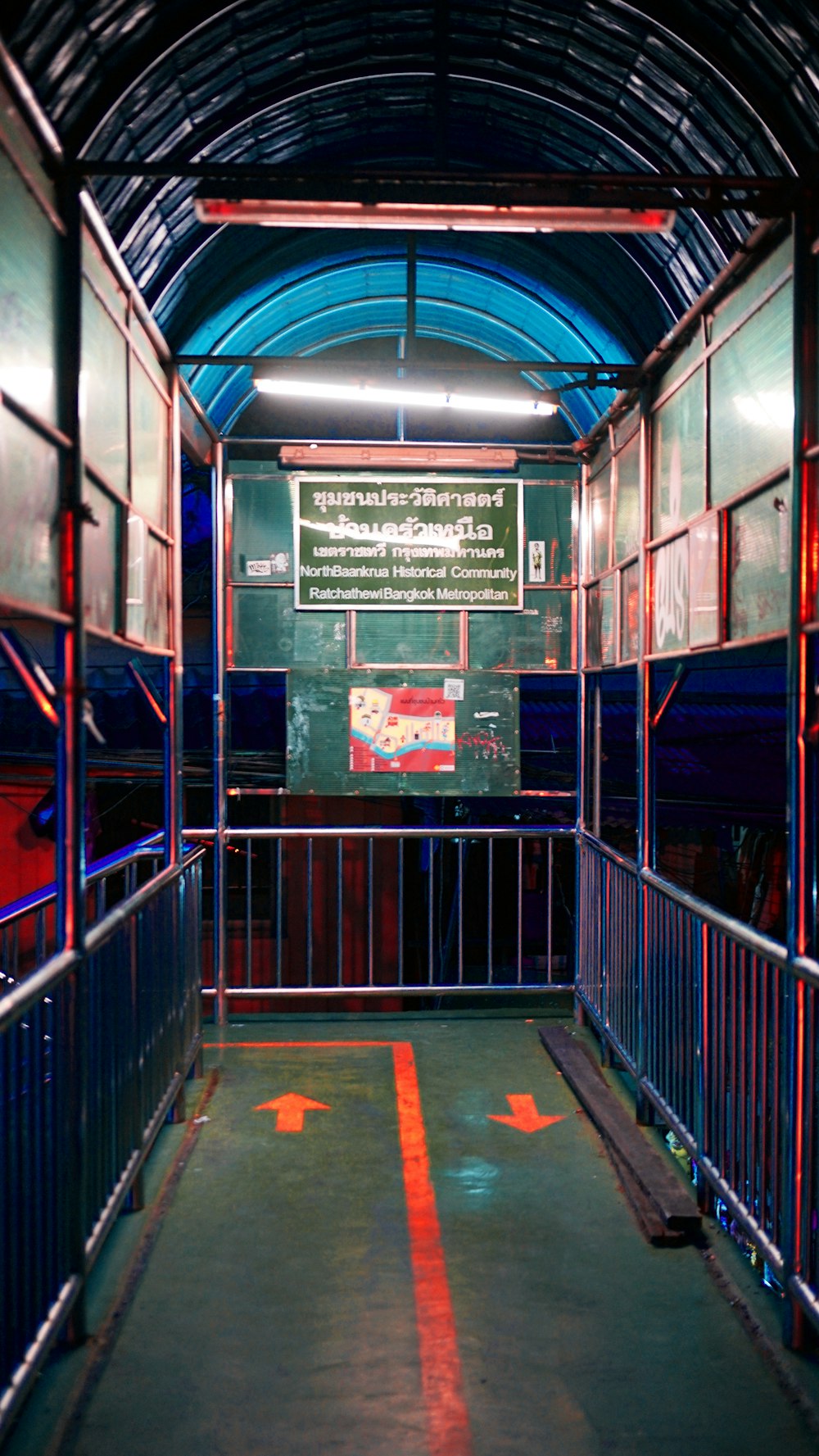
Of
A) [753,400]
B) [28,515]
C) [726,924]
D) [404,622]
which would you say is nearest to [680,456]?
[753,400]

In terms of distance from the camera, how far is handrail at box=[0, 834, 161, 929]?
15.3 ft

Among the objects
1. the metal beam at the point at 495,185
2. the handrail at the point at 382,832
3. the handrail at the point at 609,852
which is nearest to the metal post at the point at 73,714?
the metal beam at the point at 495,185

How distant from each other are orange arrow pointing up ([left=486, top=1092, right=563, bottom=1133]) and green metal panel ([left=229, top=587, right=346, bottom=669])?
3456mm

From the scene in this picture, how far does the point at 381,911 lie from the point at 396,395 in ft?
21.2

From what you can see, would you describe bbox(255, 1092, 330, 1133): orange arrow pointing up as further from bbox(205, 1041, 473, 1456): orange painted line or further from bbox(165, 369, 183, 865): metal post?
bbox(165, 369, 183, 865): metal post

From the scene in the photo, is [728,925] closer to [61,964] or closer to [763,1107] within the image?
[763,1107]

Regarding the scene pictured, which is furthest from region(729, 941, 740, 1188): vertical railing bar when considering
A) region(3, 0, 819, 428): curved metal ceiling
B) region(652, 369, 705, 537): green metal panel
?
region(3, 0, 819, 428): curved metal ceiling

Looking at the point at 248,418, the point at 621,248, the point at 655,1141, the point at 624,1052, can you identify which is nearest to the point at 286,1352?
the point at 655,1141

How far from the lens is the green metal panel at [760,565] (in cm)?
420

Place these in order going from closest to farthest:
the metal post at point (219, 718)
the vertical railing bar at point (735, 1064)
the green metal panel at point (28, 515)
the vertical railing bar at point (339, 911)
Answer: the green metal panel at point (28, 515) → the vertical railing bar at point (735, 1064) → the vertical railing bar at point (339, 911) → the metal post at point (219, 718)

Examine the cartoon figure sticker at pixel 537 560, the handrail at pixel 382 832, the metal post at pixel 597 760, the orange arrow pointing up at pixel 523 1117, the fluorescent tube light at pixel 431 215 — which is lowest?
the orange arrow pointing up at pixel 523 1117

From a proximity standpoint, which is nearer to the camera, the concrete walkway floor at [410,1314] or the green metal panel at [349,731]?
the concrete walkway floor at [410,1314]

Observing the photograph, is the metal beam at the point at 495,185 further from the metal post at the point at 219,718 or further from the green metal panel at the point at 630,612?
the metal post at the point at 219,718

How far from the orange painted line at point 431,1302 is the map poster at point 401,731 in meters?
2.48
